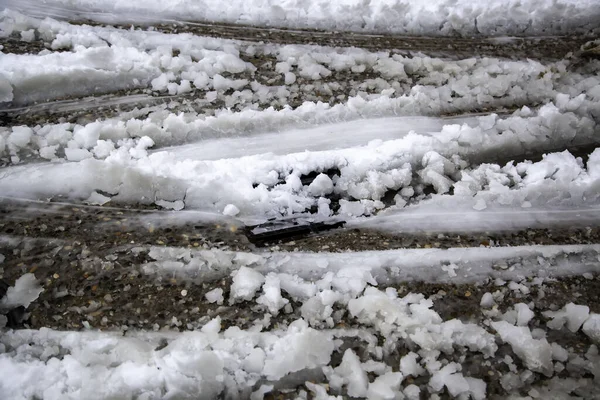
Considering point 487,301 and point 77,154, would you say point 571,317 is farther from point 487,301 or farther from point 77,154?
point 77,154

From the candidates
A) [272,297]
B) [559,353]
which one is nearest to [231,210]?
[272,297]

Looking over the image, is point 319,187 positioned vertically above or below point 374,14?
below

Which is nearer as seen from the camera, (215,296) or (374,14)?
(215,296)

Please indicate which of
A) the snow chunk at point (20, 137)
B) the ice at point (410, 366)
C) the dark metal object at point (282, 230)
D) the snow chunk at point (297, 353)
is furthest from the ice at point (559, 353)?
the snow chunk at point (20, 137)

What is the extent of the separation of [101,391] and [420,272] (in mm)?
1218

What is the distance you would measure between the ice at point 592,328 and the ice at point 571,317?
16 mm

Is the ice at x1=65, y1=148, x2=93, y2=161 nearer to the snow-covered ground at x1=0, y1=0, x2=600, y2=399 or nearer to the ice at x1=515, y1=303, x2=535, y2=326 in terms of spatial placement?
the snow-covered ground at x1=0, y1=0, x2=600, y2=399

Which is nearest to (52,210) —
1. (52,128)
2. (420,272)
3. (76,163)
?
(76,163)

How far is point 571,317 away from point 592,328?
72mm

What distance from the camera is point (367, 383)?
1.50m

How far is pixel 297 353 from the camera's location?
60.2 inches

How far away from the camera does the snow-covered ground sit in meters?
1.53

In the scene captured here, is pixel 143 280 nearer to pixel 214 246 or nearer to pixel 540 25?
pixel 214 246

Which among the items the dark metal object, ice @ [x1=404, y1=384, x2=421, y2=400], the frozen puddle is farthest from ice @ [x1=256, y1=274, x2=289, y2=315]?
the frozen puddle
